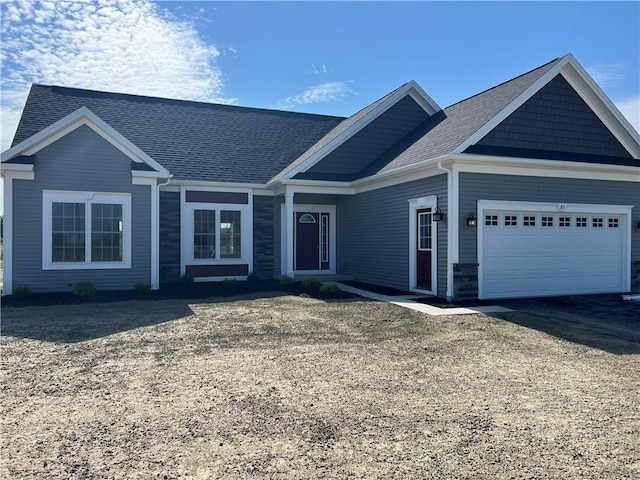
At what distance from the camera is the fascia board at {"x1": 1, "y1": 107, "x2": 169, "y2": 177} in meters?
11.6

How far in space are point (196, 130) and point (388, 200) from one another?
7.77 meters

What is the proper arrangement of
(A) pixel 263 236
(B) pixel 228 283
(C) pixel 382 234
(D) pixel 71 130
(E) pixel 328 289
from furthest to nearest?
1. (A) pixel 263 236
2. (C) pixel 382 234
3. (B) pixel 228 283
4. (E) pixel 328 289
5. (D) pixel 71 130

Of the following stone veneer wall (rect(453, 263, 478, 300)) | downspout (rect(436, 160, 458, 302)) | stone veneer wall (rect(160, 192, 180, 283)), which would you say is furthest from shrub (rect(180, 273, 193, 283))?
stone veneer wall (rect(453, 263, 478, 300))

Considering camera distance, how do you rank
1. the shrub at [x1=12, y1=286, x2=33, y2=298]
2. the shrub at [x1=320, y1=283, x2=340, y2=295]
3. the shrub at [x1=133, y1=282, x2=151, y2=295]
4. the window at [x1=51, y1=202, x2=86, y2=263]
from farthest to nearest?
the shrub at [x1=320, y1=283, x2=340, y2=295]
the shrub at [x1=133, y1=282, x2=151, y2=295]
the window at [x1=51, y1=202, x2=86, y2=263]
the shrub at [x1=12, y1=286, x2=33, y2=298]

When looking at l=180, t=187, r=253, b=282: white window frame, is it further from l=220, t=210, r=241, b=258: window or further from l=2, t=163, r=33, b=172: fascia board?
l=2, t=163, r=33, b=172: fascia board

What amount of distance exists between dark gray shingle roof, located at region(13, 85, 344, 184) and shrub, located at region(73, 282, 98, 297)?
4529 millimetres

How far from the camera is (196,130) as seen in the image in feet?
57.0

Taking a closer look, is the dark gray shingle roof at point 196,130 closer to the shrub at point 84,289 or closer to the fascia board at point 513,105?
the shrub at point 84,289

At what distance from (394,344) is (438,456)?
3586 mm

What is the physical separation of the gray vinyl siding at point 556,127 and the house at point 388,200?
4 cm

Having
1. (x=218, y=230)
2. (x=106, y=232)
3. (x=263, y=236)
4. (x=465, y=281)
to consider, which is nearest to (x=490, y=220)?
(x=465, y=281)

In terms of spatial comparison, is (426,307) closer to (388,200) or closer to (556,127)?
(388,200)

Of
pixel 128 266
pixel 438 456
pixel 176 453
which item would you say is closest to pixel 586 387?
pixel 438 456

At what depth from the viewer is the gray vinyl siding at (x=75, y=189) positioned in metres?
11.8
